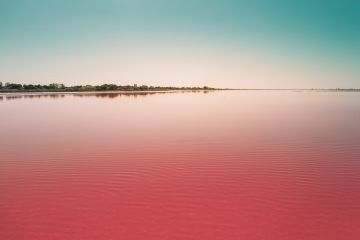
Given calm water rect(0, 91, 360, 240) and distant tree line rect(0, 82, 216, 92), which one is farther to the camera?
distant tree line rect(0, 82, 216, 92)

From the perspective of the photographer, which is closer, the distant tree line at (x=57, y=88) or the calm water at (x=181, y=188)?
the calm water at (x=181, y=188)

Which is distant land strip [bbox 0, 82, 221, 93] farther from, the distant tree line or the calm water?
the calm water

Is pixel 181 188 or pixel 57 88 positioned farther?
pixel 57 88

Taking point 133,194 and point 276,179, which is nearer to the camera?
point 133,194

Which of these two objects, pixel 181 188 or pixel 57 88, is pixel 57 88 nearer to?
pixel 57 88

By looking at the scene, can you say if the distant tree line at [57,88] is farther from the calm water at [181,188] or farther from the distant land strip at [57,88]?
the calm water at [181,188]

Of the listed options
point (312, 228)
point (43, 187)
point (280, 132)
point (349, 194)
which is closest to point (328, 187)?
point (349, 194)

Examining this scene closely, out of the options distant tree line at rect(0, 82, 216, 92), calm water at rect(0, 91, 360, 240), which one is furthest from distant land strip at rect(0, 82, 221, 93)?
calm water at rect(0, 91, 360, 240)

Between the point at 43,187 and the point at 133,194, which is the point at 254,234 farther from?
the point at 43,187

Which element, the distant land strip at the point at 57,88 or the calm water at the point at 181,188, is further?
the distant land strip at the point at 57,88

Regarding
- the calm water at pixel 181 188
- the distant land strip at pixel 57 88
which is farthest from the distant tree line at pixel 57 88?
the calm water at pixel 181 188

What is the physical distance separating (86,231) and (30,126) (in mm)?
11106

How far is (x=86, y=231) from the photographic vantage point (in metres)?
4.00

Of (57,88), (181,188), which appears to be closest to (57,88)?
(57,88)
